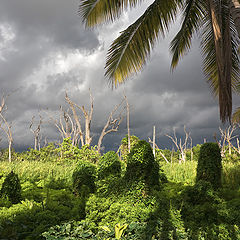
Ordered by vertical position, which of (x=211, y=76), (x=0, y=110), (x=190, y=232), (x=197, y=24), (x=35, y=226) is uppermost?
(x=0, y=110)

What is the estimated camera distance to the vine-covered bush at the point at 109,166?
635cm

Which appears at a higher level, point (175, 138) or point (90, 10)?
point (90, 10)

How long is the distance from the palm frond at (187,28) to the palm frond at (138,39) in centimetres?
43

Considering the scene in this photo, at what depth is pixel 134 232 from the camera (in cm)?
335

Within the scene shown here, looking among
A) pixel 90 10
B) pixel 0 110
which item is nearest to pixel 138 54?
pixel 90 10

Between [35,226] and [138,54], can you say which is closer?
[35,226]

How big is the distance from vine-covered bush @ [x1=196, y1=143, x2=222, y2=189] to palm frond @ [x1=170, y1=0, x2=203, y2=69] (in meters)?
2.80

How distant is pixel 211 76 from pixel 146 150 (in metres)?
2.91

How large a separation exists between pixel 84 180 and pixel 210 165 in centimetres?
367

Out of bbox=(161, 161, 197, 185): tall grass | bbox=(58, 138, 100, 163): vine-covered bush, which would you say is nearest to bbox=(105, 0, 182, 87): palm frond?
bbox=(161, 161, 197, 185): tall grass

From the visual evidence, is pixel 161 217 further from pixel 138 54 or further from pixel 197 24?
pixel 197 24

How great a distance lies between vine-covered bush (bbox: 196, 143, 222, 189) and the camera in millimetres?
5781

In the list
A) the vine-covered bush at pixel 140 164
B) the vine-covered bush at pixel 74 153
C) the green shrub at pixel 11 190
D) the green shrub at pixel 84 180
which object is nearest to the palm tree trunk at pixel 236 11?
the vine-covered bush at pixel 140 164

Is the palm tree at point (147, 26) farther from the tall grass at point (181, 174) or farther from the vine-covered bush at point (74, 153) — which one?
the vine-covered bush at point (74, 153)
